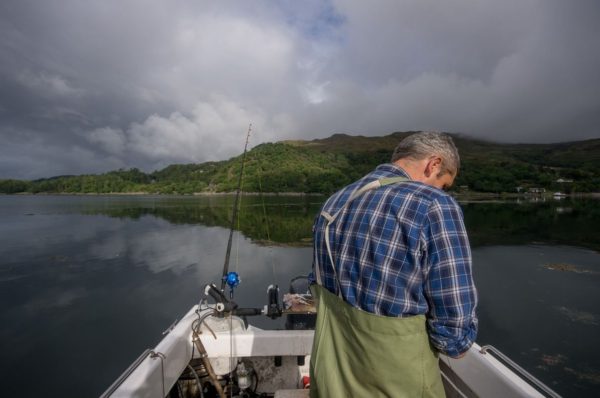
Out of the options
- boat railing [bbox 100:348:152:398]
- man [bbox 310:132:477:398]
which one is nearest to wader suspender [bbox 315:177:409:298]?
man [bbox 310:132:477:398]

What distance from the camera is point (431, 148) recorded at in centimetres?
159

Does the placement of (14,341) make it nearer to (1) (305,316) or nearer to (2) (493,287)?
(1) (305,316)

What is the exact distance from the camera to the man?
133cm

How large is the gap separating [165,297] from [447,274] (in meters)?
12.1

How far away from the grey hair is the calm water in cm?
736

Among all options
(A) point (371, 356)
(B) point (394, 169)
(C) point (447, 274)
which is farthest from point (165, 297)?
(C) point (447, 274)

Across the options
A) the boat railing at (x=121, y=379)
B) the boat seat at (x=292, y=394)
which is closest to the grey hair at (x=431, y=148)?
the boat seat at (x=292, y=394)

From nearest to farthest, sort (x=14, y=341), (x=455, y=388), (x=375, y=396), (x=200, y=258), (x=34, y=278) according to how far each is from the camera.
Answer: (x=375, y=396) < (x=455, y=388) < (x=14, y=341) < (x=34, y=278) < (x=200, y=258)

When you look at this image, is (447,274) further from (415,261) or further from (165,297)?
(165,297)

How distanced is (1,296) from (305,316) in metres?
→ 13.0

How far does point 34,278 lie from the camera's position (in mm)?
13711

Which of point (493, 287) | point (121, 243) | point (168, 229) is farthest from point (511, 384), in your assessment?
point (168, 229)

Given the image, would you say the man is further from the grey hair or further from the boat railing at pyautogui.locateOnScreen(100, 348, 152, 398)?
the boat railing at pyautogui.locateOnScreen(100, 348, 152, 398)

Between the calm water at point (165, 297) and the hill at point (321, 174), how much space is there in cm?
5784
